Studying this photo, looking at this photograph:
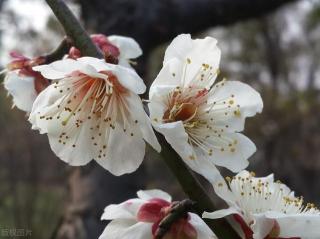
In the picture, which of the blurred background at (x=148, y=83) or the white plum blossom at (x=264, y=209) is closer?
the white plum blossom at (x=264, y=209)

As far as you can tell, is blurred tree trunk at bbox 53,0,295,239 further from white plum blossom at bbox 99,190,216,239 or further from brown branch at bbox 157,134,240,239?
brown branch at bbox 157,134,240,239

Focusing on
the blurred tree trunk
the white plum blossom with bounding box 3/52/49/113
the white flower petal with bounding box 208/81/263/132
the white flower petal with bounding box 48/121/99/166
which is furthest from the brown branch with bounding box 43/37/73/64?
the blurred tree trunk

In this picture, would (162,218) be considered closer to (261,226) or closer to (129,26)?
(261,226)

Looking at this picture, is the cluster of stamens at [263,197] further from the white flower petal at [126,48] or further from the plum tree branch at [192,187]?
the white flower petal at [126,48]

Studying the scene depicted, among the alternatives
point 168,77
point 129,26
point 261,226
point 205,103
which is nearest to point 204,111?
point 205,103

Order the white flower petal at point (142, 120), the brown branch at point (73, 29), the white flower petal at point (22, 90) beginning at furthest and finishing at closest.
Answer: the white flower petal at point (22, 90)
the brown branch at point (73, 29)
the white flower petal at point (142, 120)

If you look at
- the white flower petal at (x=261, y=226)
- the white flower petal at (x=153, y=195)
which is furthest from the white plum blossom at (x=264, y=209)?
the white flower petal at (x=153, y=195)

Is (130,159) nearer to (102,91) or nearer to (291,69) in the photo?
(102,91)
